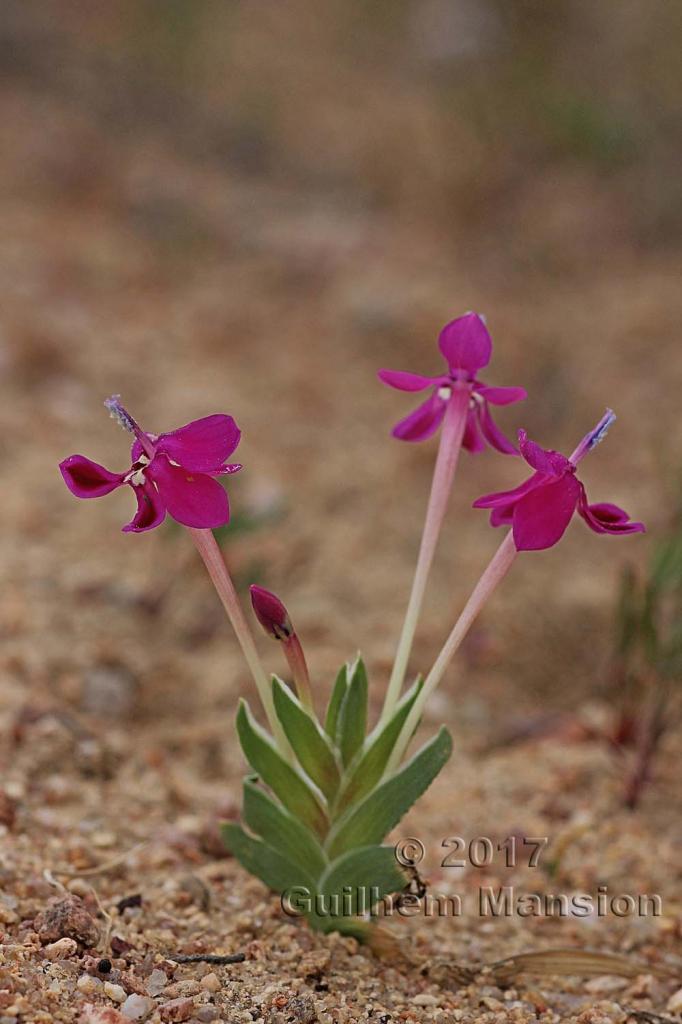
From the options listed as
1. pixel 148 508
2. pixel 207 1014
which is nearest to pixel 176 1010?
pixel 207 1014

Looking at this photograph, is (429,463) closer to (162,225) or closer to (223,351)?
(223,351)

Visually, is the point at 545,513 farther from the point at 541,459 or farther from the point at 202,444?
the point at 202,444

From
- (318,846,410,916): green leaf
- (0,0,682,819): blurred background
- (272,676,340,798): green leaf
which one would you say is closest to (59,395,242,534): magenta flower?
(272,676,340,798): green leaf

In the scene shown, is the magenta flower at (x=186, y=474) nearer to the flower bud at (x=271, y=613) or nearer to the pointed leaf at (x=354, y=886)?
the flower bud at (x=271, y=613)

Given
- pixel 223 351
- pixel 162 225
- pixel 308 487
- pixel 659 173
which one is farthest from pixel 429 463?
pixel 659 173

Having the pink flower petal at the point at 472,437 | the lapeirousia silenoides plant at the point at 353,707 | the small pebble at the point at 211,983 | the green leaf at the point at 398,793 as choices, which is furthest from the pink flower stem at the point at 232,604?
the pink flower petal at the point at 472,437
